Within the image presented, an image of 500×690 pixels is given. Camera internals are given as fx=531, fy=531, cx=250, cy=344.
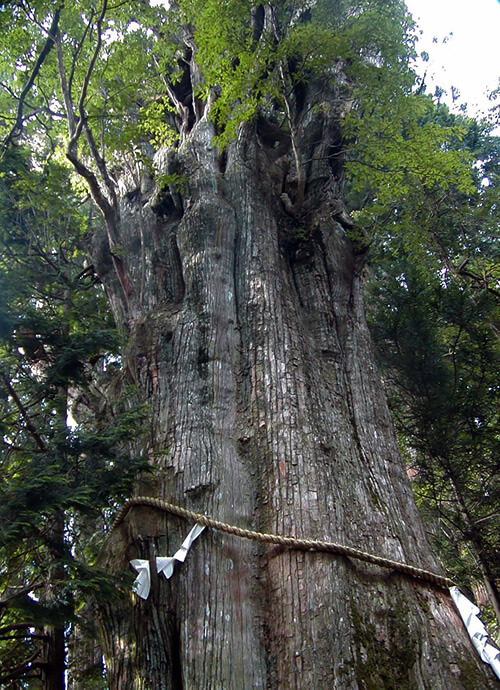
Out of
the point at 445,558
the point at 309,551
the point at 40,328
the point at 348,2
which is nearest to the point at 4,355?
the point at 40,328

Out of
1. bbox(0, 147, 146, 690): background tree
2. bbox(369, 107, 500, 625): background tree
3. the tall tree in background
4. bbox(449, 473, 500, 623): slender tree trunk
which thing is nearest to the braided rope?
the tall tree in background

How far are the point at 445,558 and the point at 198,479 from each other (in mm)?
5780

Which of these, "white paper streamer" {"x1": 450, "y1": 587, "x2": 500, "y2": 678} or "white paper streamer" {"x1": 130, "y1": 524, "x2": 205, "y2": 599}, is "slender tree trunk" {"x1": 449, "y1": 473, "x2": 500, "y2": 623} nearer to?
"white paper streamer" {"x1": 450, "y1": 587, "x2": 500, "y2": 678}

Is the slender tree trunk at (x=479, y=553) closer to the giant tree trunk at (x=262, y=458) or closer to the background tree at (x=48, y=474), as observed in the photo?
the giant tree trunk at (x=262, y=458)

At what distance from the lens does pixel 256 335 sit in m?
4.57

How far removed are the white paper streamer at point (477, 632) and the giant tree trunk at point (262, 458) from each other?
0.20ft

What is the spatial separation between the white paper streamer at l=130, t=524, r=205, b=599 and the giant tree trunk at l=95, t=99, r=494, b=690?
0.22 feet

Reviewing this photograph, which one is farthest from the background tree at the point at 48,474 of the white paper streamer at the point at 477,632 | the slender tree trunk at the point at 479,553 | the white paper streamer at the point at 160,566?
the slender tree trunk at the point at 479,553

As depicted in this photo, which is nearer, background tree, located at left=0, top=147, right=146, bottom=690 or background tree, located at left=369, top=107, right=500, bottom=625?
background tree, located at left=0, top=147, right=146, bottom=690

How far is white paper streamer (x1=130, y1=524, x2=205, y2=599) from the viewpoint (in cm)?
323

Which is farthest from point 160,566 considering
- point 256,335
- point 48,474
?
point 256,335

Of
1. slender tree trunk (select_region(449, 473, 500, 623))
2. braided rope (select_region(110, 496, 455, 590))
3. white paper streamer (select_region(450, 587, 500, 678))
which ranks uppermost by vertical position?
slender tree trunk (select_region(449, 473, 500, 623))

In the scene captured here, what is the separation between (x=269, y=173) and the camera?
632 cm

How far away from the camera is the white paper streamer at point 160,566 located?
10.6 feet
